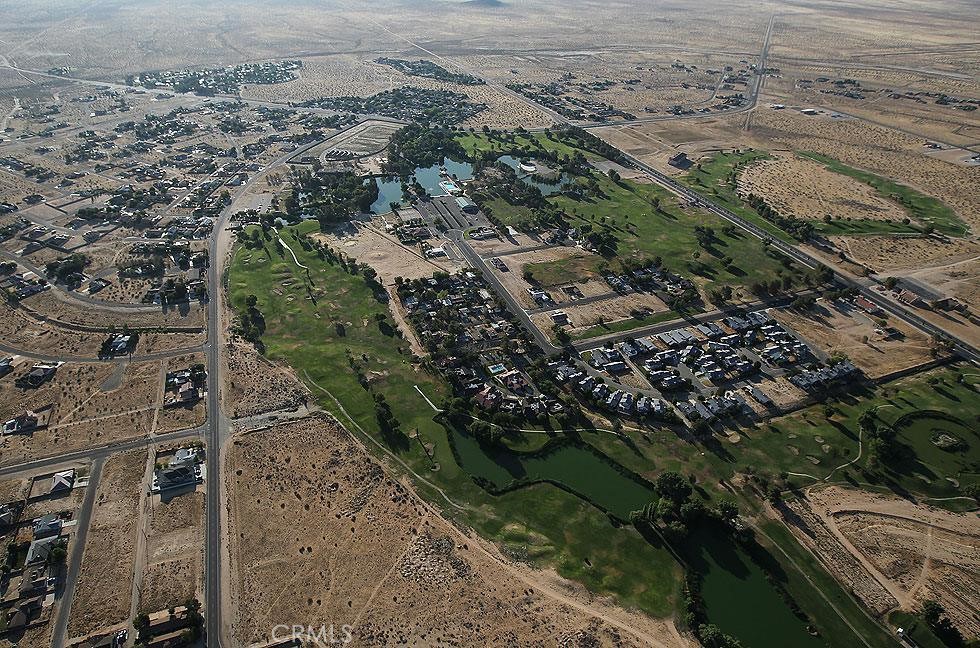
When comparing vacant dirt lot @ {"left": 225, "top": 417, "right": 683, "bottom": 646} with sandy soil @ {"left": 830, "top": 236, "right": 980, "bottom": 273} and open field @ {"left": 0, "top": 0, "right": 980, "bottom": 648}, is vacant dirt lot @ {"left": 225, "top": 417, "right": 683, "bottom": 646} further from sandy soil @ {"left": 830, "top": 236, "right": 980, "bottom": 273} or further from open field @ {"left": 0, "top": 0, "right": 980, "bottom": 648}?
sandy soil @ {"left": 830, "top": 236, "right": 980, "bottom": 273}

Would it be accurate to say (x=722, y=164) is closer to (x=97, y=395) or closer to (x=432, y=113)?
(x=432, y=113)

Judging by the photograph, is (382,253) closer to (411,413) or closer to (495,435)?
(411,413)

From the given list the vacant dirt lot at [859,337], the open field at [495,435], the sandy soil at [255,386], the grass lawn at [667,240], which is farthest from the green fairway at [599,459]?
the grass lawn at [667,240]

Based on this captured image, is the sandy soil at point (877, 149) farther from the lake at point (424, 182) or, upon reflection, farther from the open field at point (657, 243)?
the lake at point (424, 182)

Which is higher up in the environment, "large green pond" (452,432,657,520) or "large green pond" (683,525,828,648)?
"large green pond" (452,432,657,520)

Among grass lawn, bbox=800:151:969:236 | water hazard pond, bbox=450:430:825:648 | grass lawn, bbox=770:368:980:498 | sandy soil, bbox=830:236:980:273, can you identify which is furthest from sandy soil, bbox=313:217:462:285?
grass lawn, bbox=800:151:969:236

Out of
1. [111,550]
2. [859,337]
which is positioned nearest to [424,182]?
[859,337]
